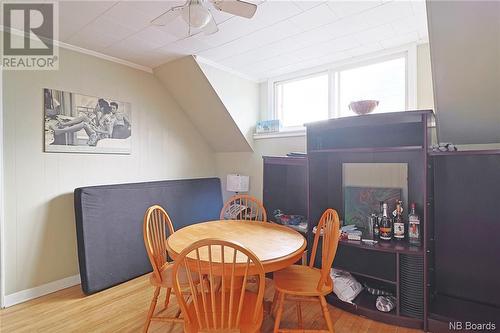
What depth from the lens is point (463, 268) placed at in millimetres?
2141

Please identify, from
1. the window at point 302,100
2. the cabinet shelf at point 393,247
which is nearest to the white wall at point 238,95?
the window at point 302,100

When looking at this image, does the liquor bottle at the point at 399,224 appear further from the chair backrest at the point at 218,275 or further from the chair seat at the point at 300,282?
the chair backrest at the point at 218,275

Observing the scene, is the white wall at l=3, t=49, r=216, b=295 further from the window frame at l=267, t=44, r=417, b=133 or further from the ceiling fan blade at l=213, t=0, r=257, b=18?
the ceiling fan blade at l=213, t=0, r=257, b=18

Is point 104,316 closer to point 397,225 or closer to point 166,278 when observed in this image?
point 166,278

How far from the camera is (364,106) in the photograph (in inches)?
88.2

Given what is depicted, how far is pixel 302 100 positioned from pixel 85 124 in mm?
2592

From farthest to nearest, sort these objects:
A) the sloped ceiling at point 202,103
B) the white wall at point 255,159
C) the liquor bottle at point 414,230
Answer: the white wall at point 255,159
the sloped ceiling at point 202,103
the liquor bottle at point 414,230

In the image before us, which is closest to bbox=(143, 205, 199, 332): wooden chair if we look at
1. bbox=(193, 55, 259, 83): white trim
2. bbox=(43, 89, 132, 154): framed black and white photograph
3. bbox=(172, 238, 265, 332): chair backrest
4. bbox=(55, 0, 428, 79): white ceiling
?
bbox=(172, 238, 265, 332): chair backrest

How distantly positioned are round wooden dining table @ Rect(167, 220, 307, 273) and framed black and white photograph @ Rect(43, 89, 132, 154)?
1.55 m

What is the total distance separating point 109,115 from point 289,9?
7.26ft

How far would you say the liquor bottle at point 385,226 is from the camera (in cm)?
218

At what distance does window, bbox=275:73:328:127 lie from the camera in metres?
3.31

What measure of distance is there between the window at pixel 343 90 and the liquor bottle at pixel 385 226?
3.45ft

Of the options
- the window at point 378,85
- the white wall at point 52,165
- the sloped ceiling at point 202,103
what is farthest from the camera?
the sloped ceiling at point 202,103
